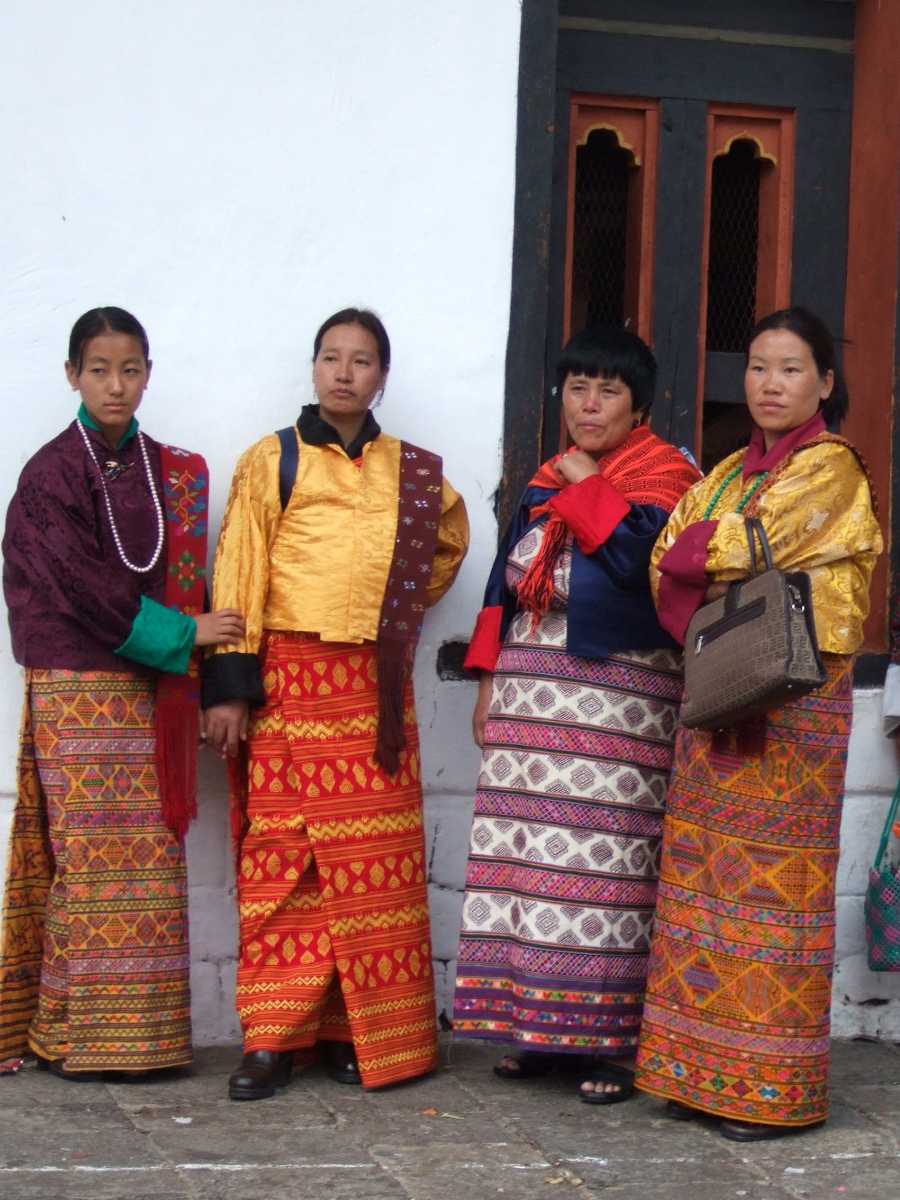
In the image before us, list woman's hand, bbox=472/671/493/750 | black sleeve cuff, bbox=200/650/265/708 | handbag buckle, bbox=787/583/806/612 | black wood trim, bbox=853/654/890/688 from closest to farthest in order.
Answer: handbag buckle, bbox=787/583/806/612, black sleeve cuff, bbox=200/650/265/708, woman's hand, bbox=472/671/493/750, black wood trim, bbox=853/654/890/688

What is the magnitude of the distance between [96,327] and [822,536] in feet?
6.07

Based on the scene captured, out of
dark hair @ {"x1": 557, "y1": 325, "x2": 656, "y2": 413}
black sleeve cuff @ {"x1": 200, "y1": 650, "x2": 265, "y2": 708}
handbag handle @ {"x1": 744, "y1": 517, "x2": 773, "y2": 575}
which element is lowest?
black sleeve cuff @ {"x1": 200, "y1": 650, "x2": 265, "y2": 708}

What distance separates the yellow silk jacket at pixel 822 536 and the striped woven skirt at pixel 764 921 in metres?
0.11

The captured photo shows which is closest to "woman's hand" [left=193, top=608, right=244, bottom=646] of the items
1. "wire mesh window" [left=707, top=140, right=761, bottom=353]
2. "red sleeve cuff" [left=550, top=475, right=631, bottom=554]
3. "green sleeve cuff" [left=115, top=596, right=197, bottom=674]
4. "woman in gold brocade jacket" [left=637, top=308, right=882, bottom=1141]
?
"green sleeve cuff" [left=115, top=596, right=197, bottom=674]

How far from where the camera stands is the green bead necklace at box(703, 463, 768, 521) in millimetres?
4184

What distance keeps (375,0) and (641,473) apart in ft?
5.15

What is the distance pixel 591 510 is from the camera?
4391 millimetres

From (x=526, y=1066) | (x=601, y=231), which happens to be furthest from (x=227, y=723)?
(x=601, y=231)

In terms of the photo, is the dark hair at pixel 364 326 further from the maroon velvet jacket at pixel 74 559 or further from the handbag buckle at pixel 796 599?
the handbag buckle at pixel 796 599

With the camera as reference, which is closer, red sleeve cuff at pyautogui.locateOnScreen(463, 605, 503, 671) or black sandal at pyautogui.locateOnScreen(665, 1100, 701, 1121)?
black sandal at pyautogui.locateOnScreen(665, 1100, 701, 1121)

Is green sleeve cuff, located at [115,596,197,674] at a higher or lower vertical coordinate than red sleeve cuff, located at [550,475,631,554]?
lower

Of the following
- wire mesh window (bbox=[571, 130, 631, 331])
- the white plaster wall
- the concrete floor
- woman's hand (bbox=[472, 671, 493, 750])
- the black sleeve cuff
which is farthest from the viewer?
wire mesh window (bbox=[571, 130, 631, 331])

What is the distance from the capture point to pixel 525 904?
446cm

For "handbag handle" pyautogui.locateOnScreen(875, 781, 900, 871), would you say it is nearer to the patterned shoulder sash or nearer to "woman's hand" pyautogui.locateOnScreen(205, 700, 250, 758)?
the patterned shoulder sash
